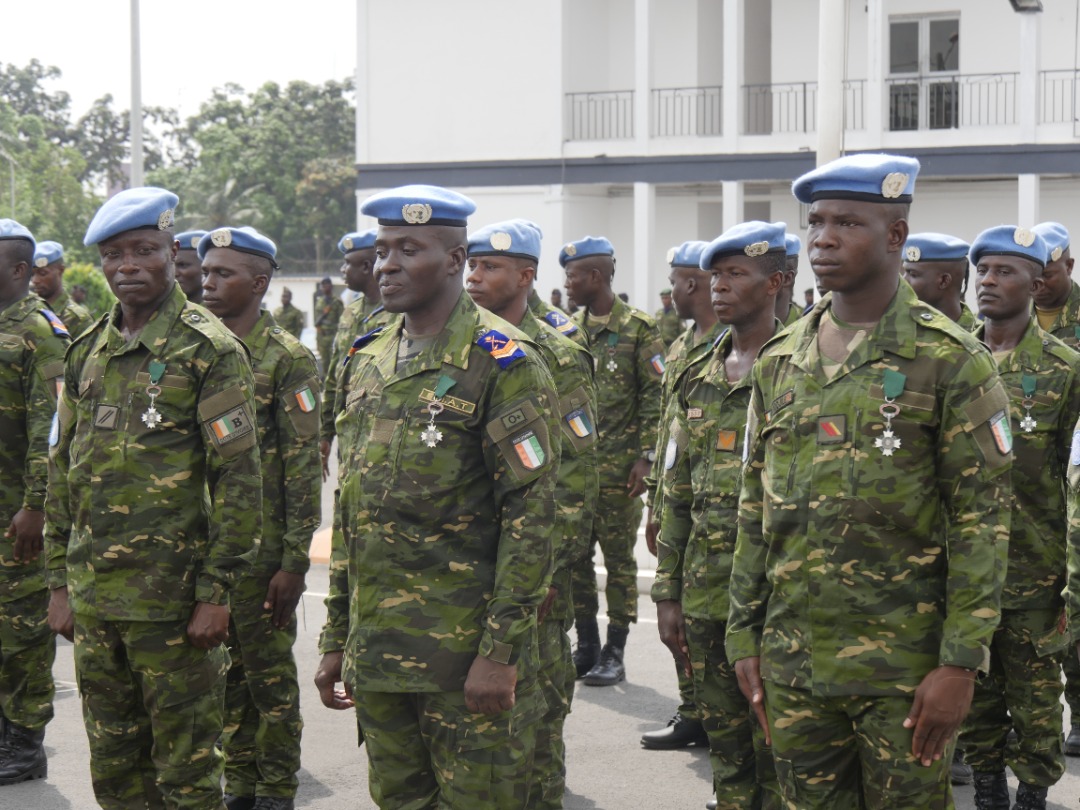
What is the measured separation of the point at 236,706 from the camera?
6.16m

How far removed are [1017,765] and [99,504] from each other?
3.80 metres

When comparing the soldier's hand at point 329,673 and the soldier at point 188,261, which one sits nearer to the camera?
the soldier's hand at point 329,673

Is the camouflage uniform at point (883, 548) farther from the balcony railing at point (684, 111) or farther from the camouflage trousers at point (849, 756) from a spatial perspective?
the balcony railing at point (684, 111)

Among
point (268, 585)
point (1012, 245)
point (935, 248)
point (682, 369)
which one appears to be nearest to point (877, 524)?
point (682, 369)

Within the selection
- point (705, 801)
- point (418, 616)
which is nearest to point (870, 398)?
point (418, 616)

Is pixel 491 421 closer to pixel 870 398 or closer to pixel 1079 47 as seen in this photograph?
pixel 870 398

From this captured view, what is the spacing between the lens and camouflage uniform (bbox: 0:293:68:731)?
6.41 metres

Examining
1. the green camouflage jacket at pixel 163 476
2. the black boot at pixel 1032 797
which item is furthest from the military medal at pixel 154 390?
the black boot at pixel 1032 797

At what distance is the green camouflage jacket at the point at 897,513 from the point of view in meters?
3.77

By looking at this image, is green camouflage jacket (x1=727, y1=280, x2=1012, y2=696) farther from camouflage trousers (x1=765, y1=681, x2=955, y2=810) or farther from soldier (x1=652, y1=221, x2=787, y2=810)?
soldier (x1=652, y1=221, x2=787, y2=810)

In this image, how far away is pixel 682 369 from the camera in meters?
5.92

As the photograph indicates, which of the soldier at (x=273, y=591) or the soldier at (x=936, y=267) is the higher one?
the soldier at (x=936, y=267)

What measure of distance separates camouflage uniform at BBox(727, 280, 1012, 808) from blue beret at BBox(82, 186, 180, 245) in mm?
2369

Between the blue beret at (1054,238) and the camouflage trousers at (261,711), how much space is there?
14.0 feet
